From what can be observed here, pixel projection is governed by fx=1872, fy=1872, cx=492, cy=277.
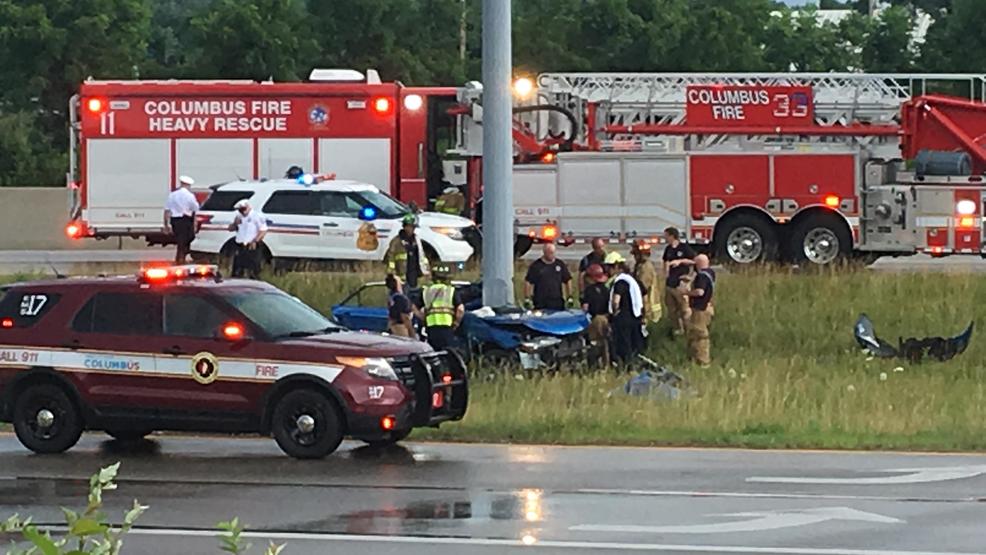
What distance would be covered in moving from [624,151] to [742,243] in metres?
2.29

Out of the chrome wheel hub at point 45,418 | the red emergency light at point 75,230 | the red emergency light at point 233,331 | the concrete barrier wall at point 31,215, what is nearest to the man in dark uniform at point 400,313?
the red emergency light at point 233,331

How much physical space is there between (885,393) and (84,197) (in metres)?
16.1

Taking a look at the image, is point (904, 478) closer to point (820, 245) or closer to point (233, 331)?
point (233, 331)

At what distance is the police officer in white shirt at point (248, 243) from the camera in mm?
24672

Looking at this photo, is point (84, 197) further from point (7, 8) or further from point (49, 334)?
point (7, 8)

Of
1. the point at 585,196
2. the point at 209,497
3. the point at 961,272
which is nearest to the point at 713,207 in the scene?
the point at 585,196

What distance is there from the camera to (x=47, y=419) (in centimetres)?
1519

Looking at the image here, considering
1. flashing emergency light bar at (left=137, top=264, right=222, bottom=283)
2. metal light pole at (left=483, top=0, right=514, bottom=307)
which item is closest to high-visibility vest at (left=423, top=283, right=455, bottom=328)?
metal light pole at (left=483, top=0, right=514, bottom=307)

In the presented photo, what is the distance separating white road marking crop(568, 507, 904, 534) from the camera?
11.0 meters

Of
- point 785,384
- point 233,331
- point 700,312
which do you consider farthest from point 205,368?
point 700,312

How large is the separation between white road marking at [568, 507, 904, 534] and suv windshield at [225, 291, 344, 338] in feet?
15.2

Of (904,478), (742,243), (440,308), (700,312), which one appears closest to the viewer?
(904,478)

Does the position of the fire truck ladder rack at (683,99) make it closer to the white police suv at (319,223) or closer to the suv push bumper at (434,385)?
the white police suv at (319,223)

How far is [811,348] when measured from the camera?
22.9 meters
